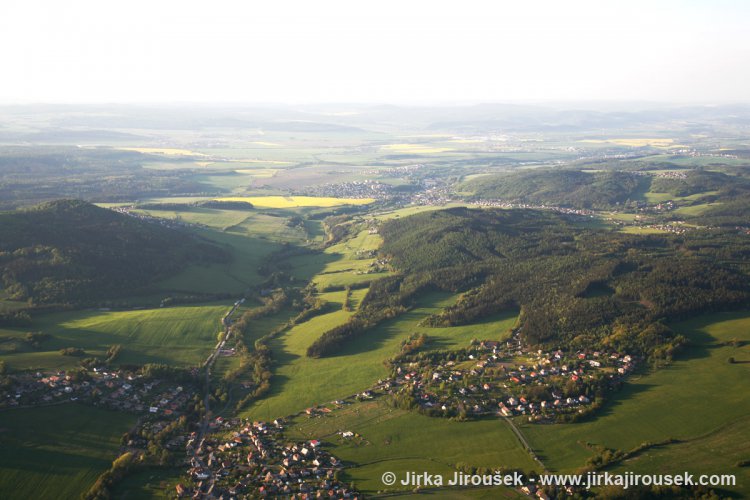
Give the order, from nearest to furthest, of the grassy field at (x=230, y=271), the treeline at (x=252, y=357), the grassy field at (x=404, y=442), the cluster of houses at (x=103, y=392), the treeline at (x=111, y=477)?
the treeline at (x=111, y=477), the grassy field at (x=404, y=442), the cluster of houses at (x=103, y=392), the treeline at (x=252, y=357), the grassy field at (x=230, y=271)

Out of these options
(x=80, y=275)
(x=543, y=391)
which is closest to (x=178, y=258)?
(x=80, y=275)

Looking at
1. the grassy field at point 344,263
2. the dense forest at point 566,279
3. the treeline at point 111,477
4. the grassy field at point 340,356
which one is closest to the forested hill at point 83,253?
the grassy field at point 344,263

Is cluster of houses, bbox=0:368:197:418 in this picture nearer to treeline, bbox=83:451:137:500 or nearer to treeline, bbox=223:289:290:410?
treeline, bbox=223:289:290:410

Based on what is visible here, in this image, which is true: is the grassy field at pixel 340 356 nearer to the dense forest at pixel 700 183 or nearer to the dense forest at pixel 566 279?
the dense forest at pixel 566 279

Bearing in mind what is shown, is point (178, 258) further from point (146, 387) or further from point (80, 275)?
point (146, 387)

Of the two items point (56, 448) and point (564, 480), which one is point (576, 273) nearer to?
point (564, 480)

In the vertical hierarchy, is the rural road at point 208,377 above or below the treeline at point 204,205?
below

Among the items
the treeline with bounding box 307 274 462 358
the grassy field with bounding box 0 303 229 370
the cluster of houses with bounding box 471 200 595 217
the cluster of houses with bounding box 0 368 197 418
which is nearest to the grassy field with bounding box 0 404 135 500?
the cluster of houses with bounding box 0 368 197 418
